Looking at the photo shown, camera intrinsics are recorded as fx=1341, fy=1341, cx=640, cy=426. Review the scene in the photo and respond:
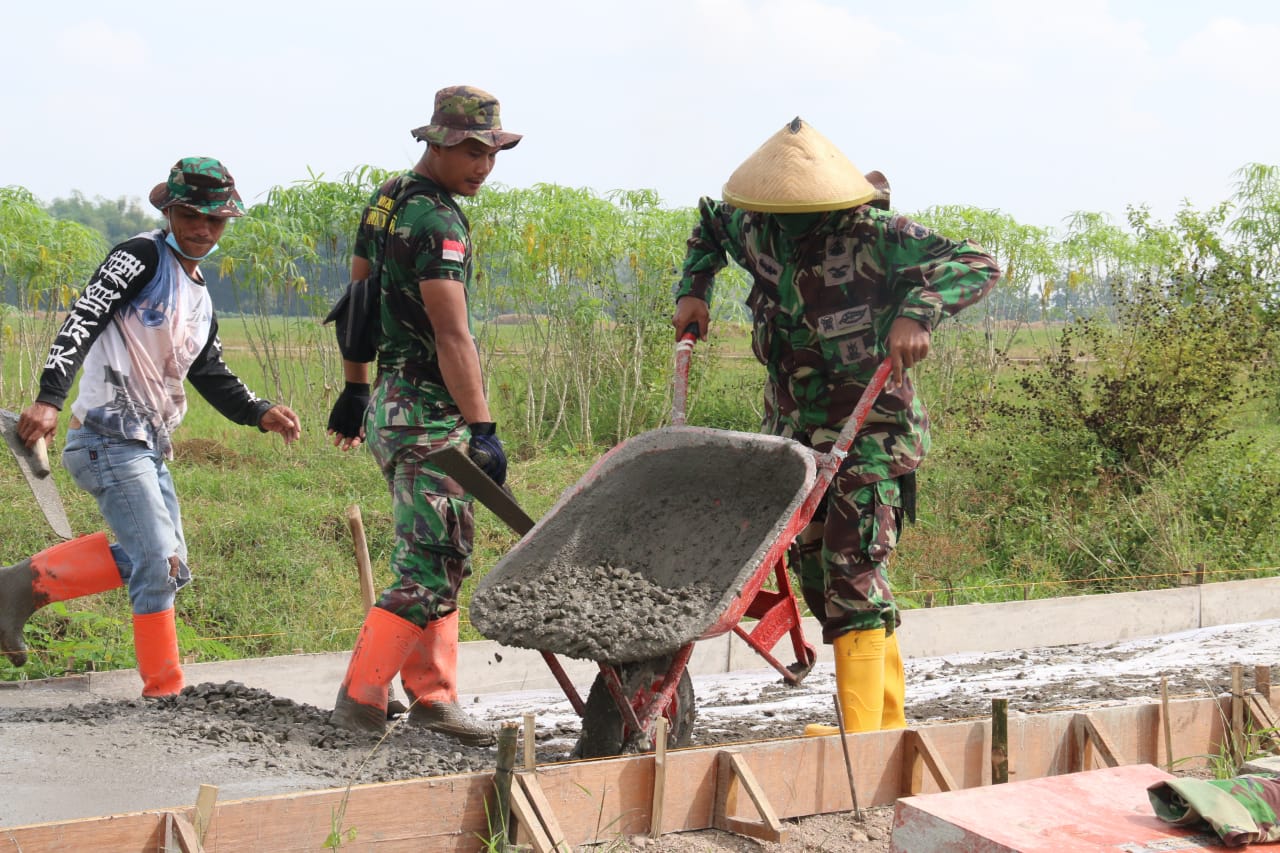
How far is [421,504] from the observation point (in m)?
3.81

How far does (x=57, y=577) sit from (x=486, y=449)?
1.45 m

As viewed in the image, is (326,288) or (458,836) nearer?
(458,836)

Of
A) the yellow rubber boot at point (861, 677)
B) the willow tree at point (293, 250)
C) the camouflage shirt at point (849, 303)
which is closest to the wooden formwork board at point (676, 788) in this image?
the yellow rubber boot at point (861, 677)

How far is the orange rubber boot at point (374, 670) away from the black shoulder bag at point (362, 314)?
793mm

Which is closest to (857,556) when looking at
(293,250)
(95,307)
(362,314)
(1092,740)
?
(1092,740)

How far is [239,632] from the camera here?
610 centimetres

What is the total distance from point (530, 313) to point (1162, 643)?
6.75 m

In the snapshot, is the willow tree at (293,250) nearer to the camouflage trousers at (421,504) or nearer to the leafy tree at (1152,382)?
the leafy tree at (1152,382)

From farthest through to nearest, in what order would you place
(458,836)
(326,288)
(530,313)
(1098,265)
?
(1098,265), (530,313), (326,288), (458,836)

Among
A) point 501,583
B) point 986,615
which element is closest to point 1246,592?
point 986,615

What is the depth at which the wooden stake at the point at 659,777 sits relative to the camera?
3023 millimetres

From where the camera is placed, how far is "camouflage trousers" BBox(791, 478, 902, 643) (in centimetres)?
375

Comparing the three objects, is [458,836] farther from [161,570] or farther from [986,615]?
[986,615]

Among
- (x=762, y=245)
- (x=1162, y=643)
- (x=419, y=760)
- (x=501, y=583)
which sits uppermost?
(x=762, y=245)
